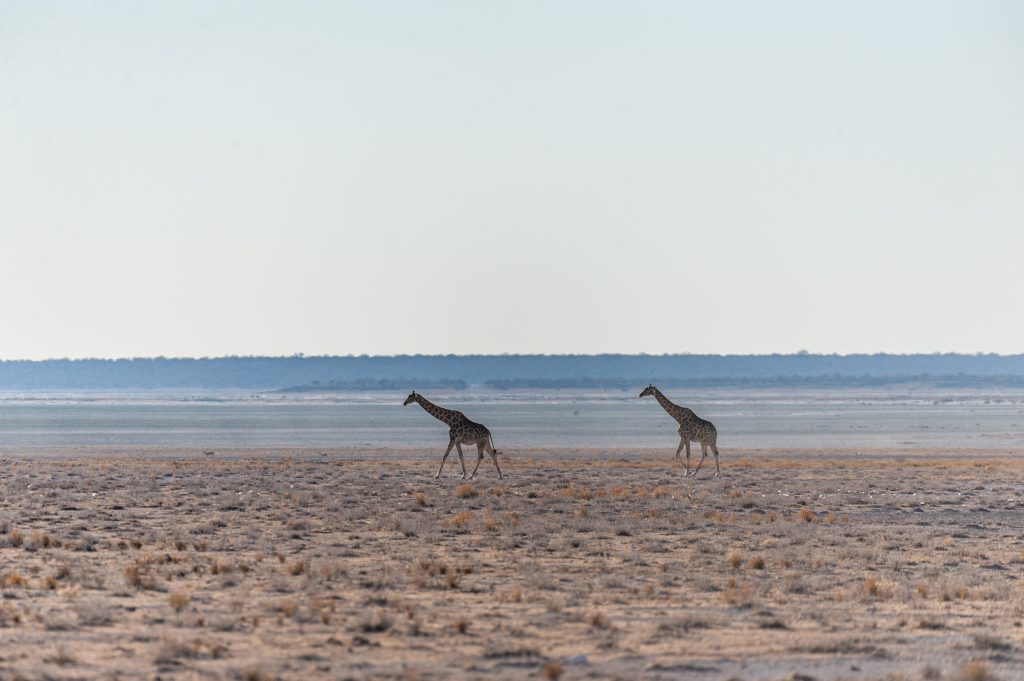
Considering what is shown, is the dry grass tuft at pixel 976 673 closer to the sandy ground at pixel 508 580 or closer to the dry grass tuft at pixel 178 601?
the sandy ground at pixel 508 580

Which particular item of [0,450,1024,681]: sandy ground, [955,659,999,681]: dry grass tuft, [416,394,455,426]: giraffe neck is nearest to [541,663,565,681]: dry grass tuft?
[0,450,1024,681]: sandy ground

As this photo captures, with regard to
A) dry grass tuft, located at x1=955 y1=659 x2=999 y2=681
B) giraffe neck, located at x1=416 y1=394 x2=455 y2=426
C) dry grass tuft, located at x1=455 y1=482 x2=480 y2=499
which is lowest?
dry grass tuft, located at x1=955 y1=659 x2=999 y2=681

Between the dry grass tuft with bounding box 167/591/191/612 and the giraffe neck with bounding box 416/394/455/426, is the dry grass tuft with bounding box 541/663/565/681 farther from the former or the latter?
the giraffe neck with bounding box 416/394/455/426

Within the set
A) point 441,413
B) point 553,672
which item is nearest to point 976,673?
point 553,672

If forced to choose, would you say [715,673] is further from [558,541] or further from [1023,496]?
[1023,496]

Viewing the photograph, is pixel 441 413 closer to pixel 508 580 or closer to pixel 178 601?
pixel 508 580

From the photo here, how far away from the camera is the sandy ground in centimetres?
1413

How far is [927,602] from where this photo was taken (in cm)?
1794

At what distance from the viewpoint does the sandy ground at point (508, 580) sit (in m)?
14.1

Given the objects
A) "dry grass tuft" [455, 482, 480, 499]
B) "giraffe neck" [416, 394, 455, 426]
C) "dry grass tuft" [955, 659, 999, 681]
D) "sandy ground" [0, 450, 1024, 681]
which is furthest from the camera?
"giraffe neck" [416, 394, 455, 426]

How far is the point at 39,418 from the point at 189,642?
9809cm

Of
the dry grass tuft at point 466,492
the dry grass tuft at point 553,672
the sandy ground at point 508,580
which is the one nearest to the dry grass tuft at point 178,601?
the sandy ground at point 508,580

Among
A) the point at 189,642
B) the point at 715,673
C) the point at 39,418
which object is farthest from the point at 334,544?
the point at 39,418

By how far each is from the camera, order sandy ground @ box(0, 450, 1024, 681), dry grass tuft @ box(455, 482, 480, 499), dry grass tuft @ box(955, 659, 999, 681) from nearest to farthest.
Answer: dry grass tuft @ box(955, 659, 999, 681) → sandy ground @ box(0, 450, 1024, 681) → dry grass tuft @ box(455, 482, 480, 499)
